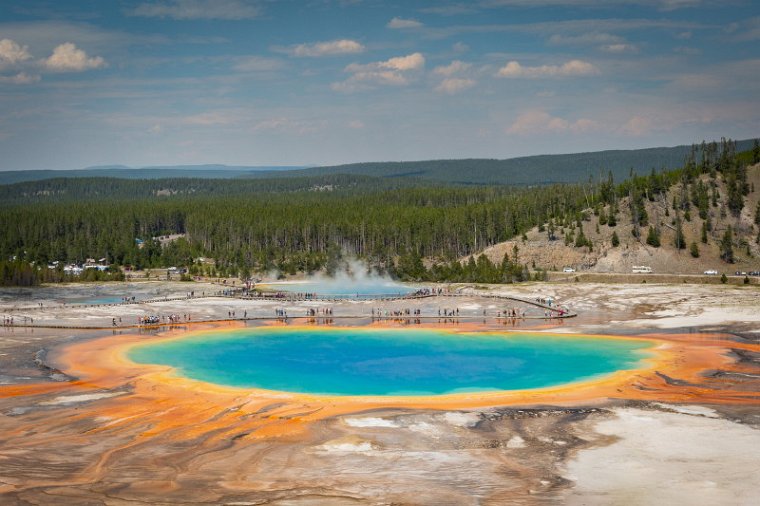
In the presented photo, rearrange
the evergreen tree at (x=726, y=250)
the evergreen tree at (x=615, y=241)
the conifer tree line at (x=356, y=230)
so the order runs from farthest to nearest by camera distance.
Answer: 1. the conifer tree line at (x=356, y=230)
2. the evergreen tree at (x=615, y=241)
3. the evergreen tree at (x=726, y=250)

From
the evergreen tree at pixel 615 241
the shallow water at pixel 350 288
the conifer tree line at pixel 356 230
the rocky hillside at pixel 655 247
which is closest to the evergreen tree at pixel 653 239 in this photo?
the conifer tree line at pixel 356 230

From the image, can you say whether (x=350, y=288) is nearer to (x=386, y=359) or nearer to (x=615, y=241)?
(x=615, y=241)

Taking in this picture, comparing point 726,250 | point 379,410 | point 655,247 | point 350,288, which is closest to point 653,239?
point 655,247

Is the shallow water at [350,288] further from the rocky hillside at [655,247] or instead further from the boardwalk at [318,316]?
the rocky hillside at [655,247]

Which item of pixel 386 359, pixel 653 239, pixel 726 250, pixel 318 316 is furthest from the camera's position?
pixel 653 239

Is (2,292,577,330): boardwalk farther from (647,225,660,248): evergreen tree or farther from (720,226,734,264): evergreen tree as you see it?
(720,226,734,264): evergreen tree

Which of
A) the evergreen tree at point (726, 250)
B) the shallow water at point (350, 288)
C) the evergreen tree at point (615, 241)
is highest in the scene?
the evergreen tree at point (615, 241)
